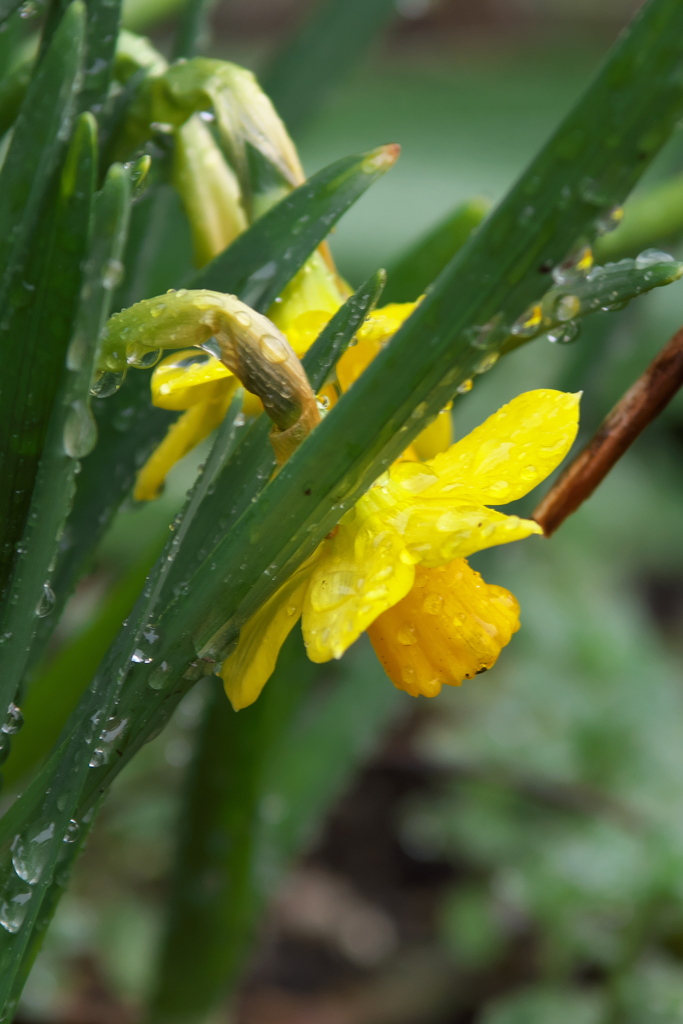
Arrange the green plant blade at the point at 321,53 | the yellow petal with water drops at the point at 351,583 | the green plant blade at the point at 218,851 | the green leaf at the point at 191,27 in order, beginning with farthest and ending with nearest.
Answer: the green plant blade at the point at 321,53 < the green plant blade at the point at 218,851 < the green leaf at the point at 191,27 < the yellow petal with water drops at the point at 351,583

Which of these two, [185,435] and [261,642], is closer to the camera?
[261,642]

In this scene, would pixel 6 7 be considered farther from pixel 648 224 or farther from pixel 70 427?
pixel 648 224

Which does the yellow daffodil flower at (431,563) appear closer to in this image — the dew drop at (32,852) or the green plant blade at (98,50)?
the dew drop at (32,852)

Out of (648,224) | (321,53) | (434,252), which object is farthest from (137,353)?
(321,53)

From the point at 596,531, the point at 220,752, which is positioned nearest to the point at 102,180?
the point at 220,752

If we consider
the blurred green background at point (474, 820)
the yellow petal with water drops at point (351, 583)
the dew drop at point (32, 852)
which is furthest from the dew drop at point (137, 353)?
the blurred green background at point (474, 820)

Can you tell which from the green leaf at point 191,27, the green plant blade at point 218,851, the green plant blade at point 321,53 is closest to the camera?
the green leaf at point 191,27

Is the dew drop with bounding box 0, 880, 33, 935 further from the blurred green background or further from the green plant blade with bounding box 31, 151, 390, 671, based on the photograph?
the blurred green background
